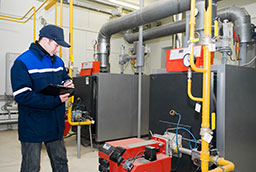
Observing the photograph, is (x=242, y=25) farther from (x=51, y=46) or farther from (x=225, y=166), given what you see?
(x=51, y=46)

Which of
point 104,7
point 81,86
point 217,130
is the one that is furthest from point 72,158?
point 104,7

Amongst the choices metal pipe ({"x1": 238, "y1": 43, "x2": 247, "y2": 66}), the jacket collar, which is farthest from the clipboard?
metal pipe ({"x1": 238, "y1": 43, "x2": 247, "y2": 66})

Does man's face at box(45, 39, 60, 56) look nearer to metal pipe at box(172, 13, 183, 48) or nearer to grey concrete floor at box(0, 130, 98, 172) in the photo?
metal pipe at box(172, 13, 183, 48)

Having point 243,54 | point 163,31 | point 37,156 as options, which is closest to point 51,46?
point 37,156

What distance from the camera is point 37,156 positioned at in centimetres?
146

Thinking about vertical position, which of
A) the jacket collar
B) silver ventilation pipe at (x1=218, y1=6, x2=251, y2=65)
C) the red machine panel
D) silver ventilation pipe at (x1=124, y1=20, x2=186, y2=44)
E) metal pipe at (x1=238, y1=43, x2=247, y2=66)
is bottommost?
the red machine panel

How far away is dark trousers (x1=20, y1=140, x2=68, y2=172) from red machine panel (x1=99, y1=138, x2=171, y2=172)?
45cm

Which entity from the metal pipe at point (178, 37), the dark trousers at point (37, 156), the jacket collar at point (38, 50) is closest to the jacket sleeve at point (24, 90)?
the jacket collar at point (38, 50)

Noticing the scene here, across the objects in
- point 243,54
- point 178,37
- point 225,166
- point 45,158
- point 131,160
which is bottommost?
point 45,158

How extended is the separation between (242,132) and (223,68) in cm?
61

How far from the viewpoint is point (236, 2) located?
4.12 meters

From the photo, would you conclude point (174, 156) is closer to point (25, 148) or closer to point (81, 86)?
point (25, 148)

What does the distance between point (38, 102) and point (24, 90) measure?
0.38 feet

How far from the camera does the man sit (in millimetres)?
1376
